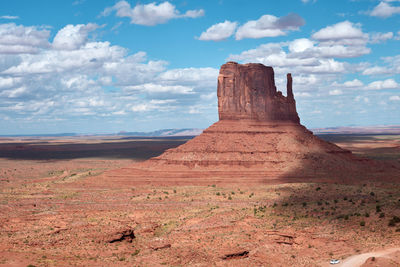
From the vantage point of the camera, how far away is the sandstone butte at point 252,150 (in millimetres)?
70000

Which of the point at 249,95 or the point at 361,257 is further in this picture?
the point at 249,95

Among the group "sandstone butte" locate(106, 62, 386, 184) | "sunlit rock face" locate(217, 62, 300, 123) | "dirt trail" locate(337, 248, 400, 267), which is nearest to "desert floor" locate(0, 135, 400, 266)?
"dirt trail" locate(337, 248, 400, 267)

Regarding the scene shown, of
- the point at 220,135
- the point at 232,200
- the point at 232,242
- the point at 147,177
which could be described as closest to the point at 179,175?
the point at 147,177

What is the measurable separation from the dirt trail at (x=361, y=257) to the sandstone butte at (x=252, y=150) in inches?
1473

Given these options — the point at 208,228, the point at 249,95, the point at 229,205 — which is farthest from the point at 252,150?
the point at 208,228

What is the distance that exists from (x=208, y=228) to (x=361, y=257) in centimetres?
1357

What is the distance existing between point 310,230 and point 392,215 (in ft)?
20.5

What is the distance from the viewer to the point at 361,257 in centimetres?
2859

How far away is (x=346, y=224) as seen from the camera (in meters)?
35.5

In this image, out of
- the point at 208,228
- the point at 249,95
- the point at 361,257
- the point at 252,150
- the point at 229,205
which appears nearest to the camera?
the point at 361,257

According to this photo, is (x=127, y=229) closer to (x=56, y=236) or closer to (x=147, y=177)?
(x=56, y=236)

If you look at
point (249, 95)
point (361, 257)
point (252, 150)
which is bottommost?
point (361, 257)

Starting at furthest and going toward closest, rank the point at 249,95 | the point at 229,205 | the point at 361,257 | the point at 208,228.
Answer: the point at 249,95
the point at 229,205
the point at 208,228
the point at 361,257

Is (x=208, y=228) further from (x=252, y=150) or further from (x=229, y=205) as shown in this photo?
(x=252, y=150)
